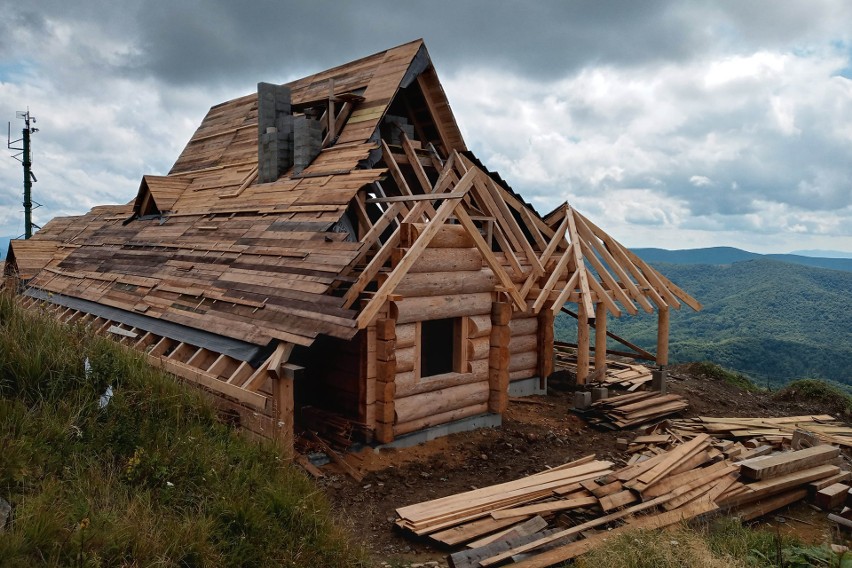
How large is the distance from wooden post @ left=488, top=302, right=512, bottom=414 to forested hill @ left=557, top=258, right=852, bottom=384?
136 feet

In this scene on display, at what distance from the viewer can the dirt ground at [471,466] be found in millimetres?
7543

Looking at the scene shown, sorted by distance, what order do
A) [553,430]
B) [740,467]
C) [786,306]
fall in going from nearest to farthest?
[740,467] → [553,430] → [786,306]

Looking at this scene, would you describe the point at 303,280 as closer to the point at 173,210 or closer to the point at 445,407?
the point at 445,407

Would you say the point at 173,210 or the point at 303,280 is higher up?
the point at 173,210

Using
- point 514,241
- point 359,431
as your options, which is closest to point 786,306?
point 514,241

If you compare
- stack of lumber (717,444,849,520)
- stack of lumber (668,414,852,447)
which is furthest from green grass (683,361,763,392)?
stack of lumber (717,444,849,520)

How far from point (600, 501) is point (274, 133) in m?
11.4

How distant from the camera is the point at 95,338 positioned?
25.7 feet

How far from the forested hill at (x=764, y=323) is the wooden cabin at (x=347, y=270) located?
3855 cm

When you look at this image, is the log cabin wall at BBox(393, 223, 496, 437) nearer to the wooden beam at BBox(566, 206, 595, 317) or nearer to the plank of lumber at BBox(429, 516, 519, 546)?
the plank of lumber at BBox(429, 516, 519, 546)

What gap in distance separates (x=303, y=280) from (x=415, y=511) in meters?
4.42

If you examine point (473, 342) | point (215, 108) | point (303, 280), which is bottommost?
point (473, 342)

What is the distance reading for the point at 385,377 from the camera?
983 centimetres

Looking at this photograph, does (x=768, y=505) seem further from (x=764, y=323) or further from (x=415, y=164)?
(x=764, y=323)
